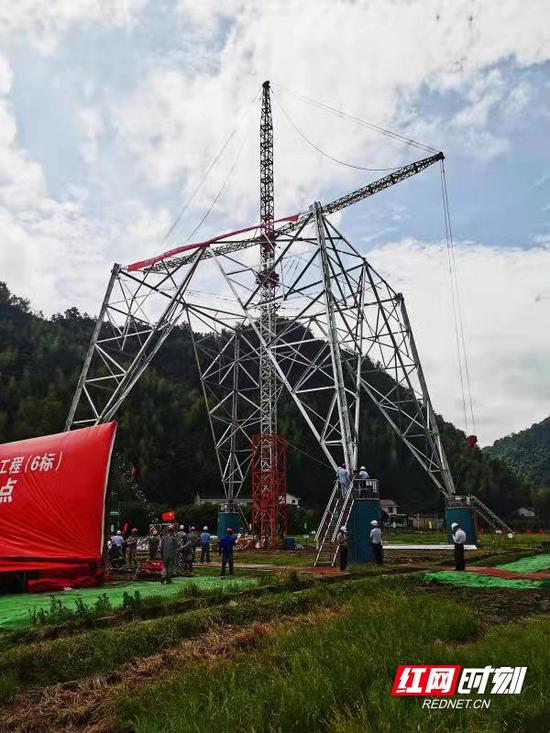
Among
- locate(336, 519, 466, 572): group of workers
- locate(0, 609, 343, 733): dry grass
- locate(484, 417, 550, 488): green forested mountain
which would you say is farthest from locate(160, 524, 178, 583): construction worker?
locate(484, 417, 550, 488): green forested mountain

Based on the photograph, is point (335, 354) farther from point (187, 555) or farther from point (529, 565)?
point (529, 565)

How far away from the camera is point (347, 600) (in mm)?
11227

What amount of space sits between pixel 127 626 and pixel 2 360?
81972 mm

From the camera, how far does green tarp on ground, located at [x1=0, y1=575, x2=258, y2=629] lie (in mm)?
11334

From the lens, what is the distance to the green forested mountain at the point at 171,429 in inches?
3049

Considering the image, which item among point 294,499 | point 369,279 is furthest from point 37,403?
point 369,279

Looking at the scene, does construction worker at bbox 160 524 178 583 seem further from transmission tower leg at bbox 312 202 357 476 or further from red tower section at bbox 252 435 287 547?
red tower section at bbox 252 435 287 547

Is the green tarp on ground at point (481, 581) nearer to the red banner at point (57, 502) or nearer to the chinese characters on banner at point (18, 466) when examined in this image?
the red banner at point (57, 502)

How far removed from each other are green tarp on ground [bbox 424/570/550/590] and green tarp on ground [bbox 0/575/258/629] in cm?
459

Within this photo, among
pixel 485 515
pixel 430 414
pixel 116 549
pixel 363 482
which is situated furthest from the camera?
pixel 485 515

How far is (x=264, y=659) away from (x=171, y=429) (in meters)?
82.4

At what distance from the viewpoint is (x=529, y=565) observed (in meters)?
19.1

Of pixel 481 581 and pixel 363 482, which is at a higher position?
pixel 363 482

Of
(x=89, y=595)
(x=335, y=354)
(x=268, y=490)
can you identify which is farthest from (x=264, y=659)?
(x=268, y=490)
